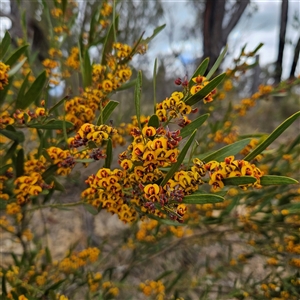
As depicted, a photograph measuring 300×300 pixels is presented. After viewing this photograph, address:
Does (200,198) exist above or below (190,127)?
below

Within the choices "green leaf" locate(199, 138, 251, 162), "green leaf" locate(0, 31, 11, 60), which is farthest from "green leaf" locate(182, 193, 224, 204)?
"green leaf" locate(0, 31, 11, 60)

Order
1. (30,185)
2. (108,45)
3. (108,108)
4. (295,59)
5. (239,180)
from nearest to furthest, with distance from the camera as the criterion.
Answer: (239,180) < (108,108) < (30,185) < (108,45) < (295,59)

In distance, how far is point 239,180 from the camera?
638mm

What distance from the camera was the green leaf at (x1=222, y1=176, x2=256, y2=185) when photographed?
0.62 meters

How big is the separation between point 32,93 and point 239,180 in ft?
2.17

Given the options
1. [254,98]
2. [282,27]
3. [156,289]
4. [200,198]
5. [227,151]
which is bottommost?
[156,289]

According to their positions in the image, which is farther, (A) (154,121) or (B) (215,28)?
(B) (215,28)

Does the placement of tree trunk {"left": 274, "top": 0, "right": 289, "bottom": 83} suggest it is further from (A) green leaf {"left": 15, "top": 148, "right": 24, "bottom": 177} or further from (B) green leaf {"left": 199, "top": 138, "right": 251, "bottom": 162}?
(A) green leaf {"left": 15, "top": 148, "right": 24, "bottom": 177}

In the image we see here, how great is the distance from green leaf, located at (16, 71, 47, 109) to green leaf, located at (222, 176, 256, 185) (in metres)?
0.60

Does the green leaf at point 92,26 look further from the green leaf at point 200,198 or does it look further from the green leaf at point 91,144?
the green leaf at point 200,198

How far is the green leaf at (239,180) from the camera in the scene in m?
0.62

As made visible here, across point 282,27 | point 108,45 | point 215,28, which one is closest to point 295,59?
point 282,27

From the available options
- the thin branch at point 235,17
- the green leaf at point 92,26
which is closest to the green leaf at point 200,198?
the green leaf at point 92,26

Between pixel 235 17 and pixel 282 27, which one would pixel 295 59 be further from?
pixel 235 17
